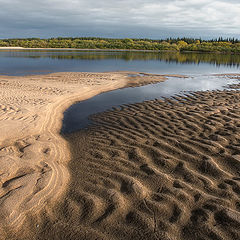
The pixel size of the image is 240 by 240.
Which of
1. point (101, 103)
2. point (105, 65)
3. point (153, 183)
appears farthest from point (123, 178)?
point (105, 65)

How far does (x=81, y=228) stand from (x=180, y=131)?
4694 millimetres

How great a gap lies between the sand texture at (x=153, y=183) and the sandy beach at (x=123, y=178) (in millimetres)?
17

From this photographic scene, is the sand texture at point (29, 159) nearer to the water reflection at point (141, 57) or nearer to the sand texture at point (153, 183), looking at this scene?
the sand texture at point (153, 183)

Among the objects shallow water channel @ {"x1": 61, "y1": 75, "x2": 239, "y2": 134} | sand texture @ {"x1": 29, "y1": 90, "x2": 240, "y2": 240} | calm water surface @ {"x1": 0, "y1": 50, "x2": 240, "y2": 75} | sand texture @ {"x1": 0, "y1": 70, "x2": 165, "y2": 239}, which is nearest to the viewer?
sand texture @ {"x1": 29, "y1": 90, "x2": 240, "y2": 240}

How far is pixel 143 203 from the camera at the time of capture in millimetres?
3893

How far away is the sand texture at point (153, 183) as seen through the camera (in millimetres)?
3369

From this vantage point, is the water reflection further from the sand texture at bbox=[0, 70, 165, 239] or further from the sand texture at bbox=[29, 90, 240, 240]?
the sand texture at bbox=[29, 90, 240, 240]

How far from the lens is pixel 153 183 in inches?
176

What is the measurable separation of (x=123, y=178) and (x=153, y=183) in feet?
2.17

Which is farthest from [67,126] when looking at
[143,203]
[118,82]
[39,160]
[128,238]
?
[118,82]

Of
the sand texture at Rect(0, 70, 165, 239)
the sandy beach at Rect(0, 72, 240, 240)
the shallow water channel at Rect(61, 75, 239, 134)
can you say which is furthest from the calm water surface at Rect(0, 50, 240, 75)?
the sandy beach at Rect(0, 72, 240, 240)

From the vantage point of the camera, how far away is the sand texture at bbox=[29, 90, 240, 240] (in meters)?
3.37

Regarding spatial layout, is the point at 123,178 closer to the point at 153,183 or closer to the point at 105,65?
the point at 153,183

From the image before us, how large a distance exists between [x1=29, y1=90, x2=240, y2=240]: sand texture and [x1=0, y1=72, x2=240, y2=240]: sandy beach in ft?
0.06
